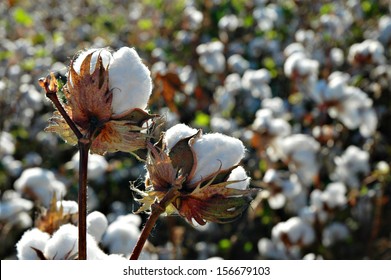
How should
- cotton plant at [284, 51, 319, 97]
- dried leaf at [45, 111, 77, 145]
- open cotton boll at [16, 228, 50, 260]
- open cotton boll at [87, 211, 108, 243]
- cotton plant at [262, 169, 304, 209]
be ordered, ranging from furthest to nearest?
1. cotton plant at [284, 51, 319, 97]
2. cotton plant at [262, 169, 304, 209]
3. open cotton boll at [87, 211, 108, 243]
4. open cotton boll at [16, 228, 50, 260]
5. dried leaf at [45, 111, 77, 145]

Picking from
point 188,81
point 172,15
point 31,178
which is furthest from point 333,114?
point 172,15

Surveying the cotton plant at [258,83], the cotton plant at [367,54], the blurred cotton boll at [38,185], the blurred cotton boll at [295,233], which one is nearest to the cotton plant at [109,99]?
the blurred cotton boll at [38,185]

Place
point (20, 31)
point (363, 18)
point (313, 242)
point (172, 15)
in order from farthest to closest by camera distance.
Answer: point (172, 15) → point (20, 31) → point (363, 18) → point (313, 242)

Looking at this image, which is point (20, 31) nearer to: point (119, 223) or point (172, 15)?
point (172, 15)

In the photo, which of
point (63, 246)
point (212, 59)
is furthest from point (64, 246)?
point (212, 59)

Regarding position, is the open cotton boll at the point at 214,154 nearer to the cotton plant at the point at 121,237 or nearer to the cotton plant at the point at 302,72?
the cotton plant at the point at 121,237

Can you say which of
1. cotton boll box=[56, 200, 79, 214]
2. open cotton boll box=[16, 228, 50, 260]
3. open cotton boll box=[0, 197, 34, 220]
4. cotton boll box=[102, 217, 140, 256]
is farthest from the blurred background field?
open cotton boll box=[16, 228, 50, 260]

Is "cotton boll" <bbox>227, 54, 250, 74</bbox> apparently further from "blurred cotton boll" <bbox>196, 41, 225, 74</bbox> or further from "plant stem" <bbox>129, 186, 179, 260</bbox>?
"plant stem" <bbox>129, 186, 179, 260</bbox>
